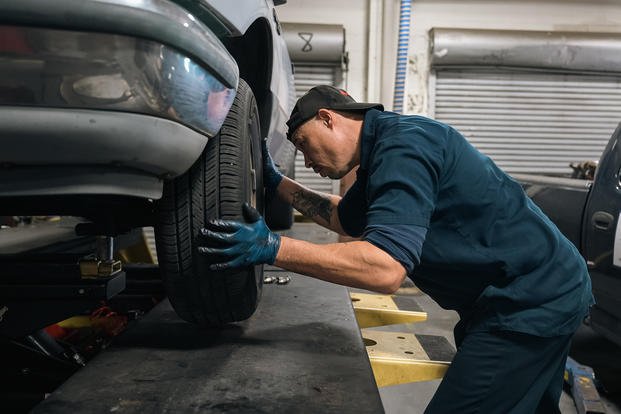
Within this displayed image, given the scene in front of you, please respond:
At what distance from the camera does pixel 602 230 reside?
2426mm

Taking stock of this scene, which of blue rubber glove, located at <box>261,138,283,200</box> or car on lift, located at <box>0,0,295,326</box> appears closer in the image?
car on lift, located at <box>0,0,295,326</box>

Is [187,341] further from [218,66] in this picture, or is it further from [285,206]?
[285,206]

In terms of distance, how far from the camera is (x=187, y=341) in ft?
5.11

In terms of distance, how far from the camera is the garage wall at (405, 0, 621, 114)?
576 centimetres

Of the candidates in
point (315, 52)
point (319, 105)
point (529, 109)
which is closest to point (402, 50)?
point (315, 52)

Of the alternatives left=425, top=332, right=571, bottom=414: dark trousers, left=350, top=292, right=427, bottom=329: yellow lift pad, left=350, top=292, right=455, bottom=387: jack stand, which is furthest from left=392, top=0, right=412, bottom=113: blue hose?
left=425, top=332, right=571, bottom=414: dark trousers

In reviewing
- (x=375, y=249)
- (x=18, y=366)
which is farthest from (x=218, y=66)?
(x=18, y=366)

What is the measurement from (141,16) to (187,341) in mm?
1038

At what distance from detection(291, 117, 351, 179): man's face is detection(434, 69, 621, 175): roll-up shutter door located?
4.72 meters

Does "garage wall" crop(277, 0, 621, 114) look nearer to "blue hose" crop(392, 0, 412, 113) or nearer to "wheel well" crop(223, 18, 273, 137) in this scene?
"blue hose" crop(392, 0, 412, 113)

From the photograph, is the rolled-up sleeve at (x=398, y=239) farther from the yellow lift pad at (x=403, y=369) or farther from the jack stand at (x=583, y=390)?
the jack stand at (x=583, y=390)

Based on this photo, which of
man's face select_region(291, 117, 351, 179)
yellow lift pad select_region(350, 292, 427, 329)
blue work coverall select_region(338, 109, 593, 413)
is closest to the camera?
blue work coverall select_region(338, 109, 593, 413)

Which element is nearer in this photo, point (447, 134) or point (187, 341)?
point (447, 134)

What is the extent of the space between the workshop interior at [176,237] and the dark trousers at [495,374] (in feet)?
0.39
